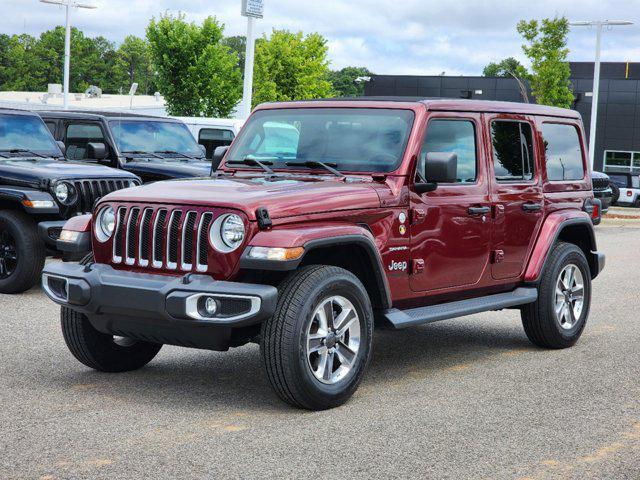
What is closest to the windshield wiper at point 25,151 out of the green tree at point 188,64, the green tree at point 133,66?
the green tree at point 188,64

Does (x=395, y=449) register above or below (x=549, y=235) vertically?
below

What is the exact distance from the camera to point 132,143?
14539mm

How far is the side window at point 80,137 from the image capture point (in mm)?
14359

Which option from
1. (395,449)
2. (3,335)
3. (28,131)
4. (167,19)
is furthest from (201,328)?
(167,19)

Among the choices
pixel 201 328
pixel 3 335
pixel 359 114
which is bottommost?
pixel 3 335

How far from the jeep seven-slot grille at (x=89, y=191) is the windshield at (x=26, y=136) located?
128cm

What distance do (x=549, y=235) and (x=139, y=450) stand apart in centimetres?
409

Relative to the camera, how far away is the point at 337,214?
6.18m

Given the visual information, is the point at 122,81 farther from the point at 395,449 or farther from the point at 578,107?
the point at 395,449

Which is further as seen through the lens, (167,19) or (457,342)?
(167,19)

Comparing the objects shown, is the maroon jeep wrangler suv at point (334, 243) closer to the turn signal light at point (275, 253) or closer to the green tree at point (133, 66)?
the turn signal light at point (275, 253)

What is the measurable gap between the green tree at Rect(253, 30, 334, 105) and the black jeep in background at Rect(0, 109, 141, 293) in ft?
130

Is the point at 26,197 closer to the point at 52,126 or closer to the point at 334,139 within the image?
the point at 52,126

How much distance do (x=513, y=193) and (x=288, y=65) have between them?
44896 millimetres
